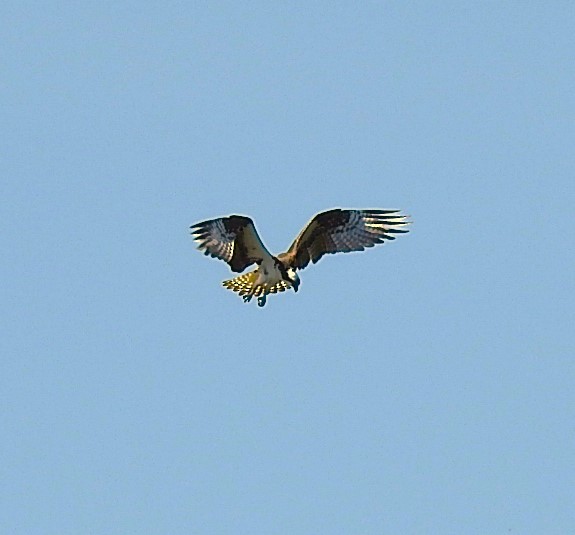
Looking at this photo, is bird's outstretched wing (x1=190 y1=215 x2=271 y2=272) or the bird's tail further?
the bird's tail

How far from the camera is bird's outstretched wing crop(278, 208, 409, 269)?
94.5 ft

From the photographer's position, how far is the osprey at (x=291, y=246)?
1101 inches

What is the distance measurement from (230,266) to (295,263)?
1146mm

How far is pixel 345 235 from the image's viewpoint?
28891 mm

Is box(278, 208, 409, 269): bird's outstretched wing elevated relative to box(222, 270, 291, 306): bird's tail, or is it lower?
elevated

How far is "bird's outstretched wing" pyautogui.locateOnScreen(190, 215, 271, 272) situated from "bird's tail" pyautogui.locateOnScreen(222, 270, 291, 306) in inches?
21.2

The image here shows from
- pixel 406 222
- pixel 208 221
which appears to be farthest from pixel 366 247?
pixel 208 221

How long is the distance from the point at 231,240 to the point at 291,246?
1.33 meters

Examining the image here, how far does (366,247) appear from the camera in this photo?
95.2 feet

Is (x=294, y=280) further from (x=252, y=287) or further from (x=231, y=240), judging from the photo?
(x=231, y=240)

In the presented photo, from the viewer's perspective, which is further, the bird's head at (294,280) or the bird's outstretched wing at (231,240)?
the bird's head at (294,280)

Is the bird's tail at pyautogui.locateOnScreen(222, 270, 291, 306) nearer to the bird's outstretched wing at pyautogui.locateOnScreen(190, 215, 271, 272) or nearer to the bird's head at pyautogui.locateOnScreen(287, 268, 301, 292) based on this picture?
the bird's head at pyautogui.locateOnScreen(287, 268, 301, 292)

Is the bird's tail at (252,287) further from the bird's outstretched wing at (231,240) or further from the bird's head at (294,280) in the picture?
the bird's outstretched wing at (231,240)

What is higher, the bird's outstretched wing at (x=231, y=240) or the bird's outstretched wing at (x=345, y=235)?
the bird's outstretched wing at (x=345, y=235)
